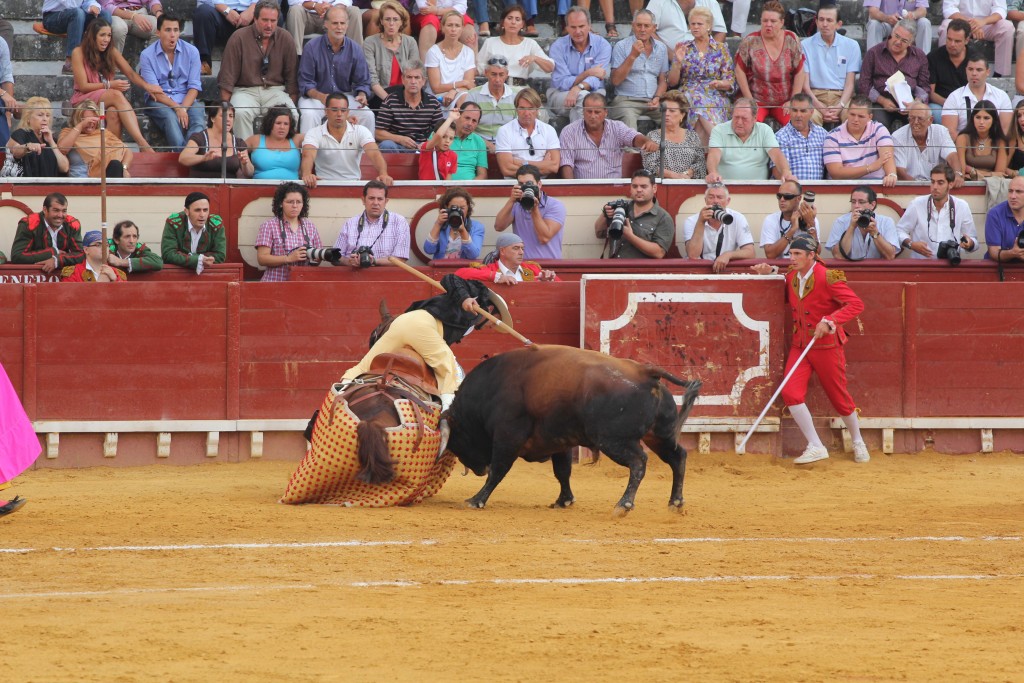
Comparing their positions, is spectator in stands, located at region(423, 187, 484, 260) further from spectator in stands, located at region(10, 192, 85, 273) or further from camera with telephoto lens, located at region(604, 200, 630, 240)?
spectator in stands, located at region(10, 192, 85, 273)

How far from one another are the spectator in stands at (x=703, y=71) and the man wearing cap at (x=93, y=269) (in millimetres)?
5381

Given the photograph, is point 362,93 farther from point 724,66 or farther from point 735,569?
point 735,569

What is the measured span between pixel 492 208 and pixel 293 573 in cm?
676

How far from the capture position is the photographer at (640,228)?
A: 11.8m

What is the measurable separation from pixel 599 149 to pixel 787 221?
179 cm

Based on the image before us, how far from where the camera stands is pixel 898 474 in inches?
398

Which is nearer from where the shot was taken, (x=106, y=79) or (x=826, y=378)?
(x=826, y=378)

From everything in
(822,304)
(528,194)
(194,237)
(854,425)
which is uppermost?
Result: (528,194)

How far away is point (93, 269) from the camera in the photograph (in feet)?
35.8

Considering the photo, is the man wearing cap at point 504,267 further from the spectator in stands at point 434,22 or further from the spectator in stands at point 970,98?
the spectator in stands at point 970,98

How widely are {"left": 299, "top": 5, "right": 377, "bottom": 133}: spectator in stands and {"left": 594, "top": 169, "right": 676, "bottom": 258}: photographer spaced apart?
2.45m

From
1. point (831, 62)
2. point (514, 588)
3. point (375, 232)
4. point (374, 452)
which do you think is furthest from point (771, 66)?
point (514, 588)

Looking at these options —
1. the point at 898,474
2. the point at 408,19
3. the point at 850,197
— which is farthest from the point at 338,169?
the point at 898,474

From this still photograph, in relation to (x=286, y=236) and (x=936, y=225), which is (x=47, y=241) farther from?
(x=936, y=225)
